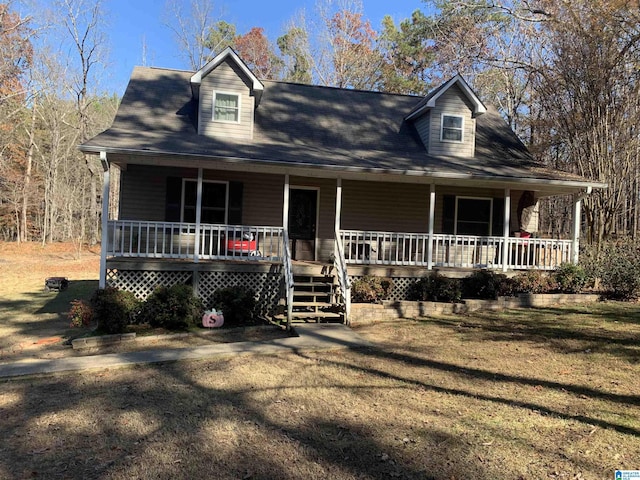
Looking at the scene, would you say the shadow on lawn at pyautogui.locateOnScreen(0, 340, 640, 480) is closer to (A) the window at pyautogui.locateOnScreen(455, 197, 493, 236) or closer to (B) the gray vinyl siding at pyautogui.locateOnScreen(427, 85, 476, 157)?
(A) the window at pyautogui.locateOnScreen(455, 197, 493, 236)

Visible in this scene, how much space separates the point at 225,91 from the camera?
1254cm

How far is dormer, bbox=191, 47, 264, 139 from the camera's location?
40.6ft

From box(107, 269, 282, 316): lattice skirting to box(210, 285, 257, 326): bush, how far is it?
2.06ft

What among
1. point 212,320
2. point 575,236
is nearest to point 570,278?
point 575,236

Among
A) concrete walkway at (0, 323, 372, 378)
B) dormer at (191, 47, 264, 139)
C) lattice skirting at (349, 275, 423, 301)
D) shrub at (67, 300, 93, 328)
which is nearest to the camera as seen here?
concrete walkway at (0, 323, 372, 378)

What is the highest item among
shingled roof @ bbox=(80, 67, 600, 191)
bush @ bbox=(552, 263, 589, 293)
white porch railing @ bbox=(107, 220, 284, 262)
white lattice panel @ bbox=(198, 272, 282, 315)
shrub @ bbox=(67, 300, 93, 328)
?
shingled roof @ bbox=(80, 67, 600, 191)

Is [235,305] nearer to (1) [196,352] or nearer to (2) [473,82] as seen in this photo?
(1) [196,352]

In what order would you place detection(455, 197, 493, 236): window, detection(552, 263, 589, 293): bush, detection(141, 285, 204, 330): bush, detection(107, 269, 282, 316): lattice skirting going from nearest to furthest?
detection(141, 285, 204, 330): bush, detection(107, 269, 282, 316): lattice skirting, detection(552, 263, 589, 293): bush, detection(455, 197, 493, 236): window

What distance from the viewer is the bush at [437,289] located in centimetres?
1087

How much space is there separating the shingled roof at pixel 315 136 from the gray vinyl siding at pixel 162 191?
1.00 meters

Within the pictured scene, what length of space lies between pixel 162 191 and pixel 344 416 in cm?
934

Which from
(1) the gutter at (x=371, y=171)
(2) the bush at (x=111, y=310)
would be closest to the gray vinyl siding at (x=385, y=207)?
(1) the gutter at (x=371, y=171)

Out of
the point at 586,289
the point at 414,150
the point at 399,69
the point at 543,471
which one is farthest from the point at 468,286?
the point at 399,69

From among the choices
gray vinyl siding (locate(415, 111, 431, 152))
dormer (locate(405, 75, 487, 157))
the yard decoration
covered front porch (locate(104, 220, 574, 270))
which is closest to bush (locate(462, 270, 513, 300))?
covered front porch (locate(104, 220, 574, 270))
